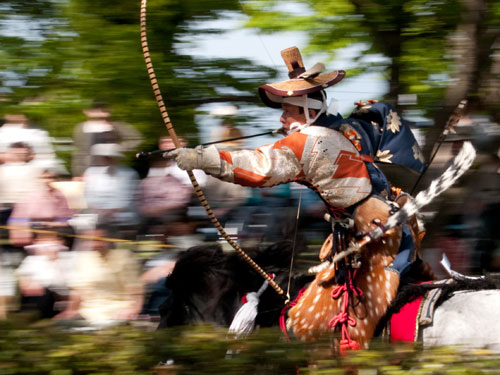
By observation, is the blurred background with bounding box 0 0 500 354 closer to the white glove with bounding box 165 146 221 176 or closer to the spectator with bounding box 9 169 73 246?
the spectator with bounding box 9 169 73 246

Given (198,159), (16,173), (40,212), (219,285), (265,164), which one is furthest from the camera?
(16,173)

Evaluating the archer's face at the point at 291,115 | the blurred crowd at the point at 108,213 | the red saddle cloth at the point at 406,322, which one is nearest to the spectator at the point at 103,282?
the blurred crowd at the point at 108,213

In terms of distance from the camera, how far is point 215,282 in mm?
4945

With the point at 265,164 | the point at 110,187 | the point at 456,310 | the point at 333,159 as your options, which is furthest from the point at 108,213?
the point at 456,310

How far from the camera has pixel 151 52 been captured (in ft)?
20.0

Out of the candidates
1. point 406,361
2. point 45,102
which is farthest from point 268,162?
point 45,102

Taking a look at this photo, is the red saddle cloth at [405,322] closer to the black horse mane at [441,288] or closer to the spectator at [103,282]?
the black horse mane at [441,288]

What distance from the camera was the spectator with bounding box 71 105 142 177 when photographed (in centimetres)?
601

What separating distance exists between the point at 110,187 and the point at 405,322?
2611 millimetres

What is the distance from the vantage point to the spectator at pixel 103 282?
17.3 ft

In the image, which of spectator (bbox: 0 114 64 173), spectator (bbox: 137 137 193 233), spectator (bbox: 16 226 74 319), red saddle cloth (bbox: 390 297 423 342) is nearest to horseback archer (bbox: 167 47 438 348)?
red saddle cloth (bbox: 390 297 423 342)

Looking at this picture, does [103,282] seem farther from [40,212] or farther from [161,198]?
[40,212]

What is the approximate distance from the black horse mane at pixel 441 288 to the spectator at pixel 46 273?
2.56m

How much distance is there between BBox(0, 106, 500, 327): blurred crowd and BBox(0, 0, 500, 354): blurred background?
1cm
